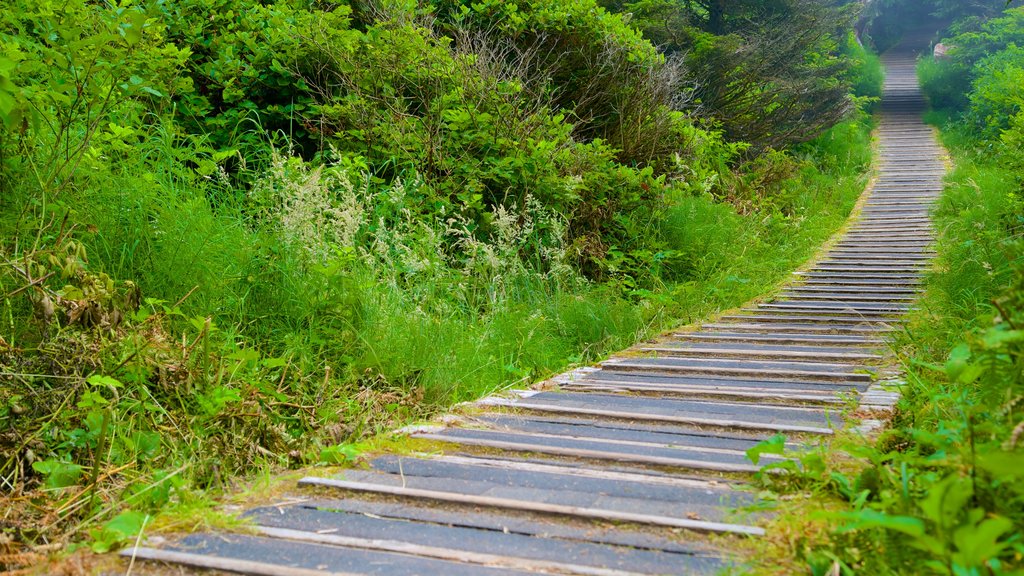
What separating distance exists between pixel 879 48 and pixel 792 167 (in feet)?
73.8

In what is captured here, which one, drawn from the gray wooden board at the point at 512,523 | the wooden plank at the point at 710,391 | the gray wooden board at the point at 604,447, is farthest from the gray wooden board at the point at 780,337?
the gray wooden board at the point at 512,523

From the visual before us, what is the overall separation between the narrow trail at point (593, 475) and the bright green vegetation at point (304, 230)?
34 centimetres

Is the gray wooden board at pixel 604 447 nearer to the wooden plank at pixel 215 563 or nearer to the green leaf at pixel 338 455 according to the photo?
the green leaf at pixel 338 455

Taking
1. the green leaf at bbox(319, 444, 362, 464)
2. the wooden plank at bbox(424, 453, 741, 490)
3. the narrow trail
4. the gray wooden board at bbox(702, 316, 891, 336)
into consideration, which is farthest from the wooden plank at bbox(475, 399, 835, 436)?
the gray wooden board at bbox(702, 316, 891, 336)

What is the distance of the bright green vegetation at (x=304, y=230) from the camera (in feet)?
10.1

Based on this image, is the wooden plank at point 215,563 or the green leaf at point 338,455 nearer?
the wooden plank at point 215,563

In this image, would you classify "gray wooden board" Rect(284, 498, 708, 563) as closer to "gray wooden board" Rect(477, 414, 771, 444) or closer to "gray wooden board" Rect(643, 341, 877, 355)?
"gray wooden board" Rect(477, 414, 771, 444)

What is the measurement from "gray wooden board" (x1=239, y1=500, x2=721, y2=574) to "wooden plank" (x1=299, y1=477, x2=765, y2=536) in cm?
17

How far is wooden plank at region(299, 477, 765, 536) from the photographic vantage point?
2295mm

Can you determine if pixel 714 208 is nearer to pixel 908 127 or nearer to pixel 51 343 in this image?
pixel 51 343

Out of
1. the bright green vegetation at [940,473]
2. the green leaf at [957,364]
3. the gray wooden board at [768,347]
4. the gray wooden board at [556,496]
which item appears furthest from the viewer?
the gray wooden board at [768,347]

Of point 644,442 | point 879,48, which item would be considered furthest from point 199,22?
point 879,48

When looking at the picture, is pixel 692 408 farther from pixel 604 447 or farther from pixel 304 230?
pixel 304 230

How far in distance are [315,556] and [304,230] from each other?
255 centimetres
